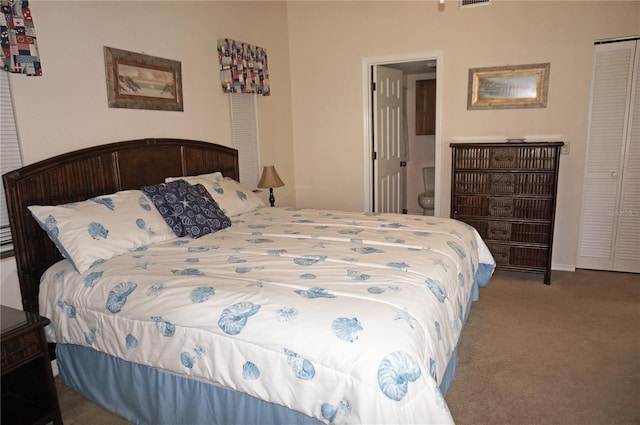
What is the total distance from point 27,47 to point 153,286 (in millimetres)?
1416

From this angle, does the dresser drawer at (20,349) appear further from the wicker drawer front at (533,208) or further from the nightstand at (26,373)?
the wicker drawer front at (533,208)

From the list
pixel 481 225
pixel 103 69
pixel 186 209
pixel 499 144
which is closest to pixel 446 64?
pixel 499 144

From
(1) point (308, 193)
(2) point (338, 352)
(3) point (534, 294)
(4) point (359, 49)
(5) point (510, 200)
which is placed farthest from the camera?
(1) point (308, 193)

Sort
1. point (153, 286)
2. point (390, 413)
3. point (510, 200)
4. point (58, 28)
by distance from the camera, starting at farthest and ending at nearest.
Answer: point (510, 200), point (58, 28), point (153, 286), point (390, 413)

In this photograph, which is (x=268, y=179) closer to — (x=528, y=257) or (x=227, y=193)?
(x=227, y=193)

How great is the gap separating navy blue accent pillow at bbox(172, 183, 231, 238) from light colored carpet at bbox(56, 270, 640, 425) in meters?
1.09

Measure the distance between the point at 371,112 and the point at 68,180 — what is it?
3087mm

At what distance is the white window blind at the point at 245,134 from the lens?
151 inches

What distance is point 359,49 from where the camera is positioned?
4453mm

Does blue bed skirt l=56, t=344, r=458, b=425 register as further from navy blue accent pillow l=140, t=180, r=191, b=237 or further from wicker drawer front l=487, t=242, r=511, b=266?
wicker drawer front l=487, t=242, r=511, b=266

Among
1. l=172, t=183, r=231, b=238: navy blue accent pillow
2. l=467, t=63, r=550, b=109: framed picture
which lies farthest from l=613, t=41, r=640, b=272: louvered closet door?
l=172, t=183, r=231, b=238: navy blue accent pillow

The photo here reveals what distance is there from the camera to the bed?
1431 mm

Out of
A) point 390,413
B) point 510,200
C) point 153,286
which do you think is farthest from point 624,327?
point 153,286

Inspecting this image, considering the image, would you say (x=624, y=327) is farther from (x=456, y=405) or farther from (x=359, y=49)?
(x=359, y=49)
